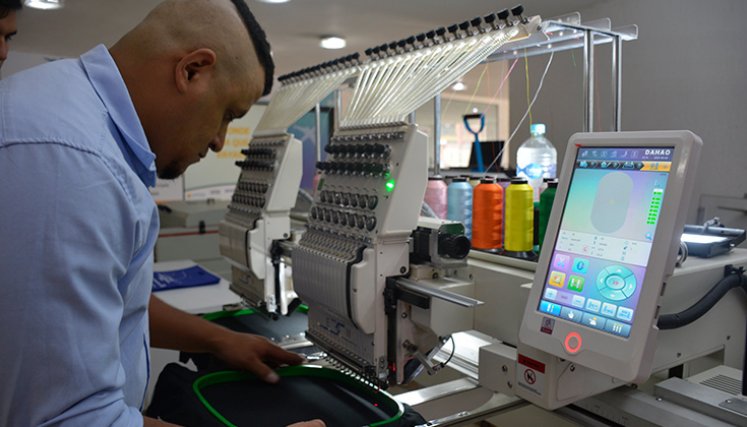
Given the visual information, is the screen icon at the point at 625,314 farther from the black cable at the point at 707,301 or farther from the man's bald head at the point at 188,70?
the man's bald head at the point at 188,70

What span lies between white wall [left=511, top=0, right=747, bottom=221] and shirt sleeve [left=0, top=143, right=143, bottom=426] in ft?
10.1

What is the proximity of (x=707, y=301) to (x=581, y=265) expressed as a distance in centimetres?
41

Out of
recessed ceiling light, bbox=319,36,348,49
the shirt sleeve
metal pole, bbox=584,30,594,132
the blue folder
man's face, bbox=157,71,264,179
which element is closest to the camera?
the shirt sleeve

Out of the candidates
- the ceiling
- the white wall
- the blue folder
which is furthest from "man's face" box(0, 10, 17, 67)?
the white wall

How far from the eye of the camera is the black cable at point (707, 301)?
112cm

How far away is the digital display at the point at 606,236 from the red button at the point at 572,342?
0.03 m

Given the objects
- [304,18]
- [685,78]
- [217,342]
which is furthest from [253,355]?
[304,18]

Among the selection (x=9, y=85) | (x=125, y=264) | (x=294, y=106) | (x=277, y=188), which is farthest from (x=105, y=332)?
(x=294, y=106)

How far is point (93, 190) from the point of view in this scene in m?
0.62

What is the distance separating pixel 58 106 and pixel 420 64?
880mm

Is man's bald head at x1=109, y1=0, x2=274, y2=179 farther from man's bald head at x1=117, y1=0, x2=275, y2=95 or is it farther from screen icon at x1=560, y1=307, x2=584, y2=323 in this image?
screen icon at x1=560, y1=307, x2=584, y2=323

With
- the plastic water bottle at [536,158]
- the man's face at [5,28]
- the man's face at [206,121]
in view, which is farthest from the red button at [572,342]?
the man's face at [5,28]

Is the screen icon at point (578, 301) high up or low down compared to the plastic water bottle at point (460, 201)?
down

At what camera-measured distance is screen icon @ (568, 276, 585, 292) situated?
0.96m
